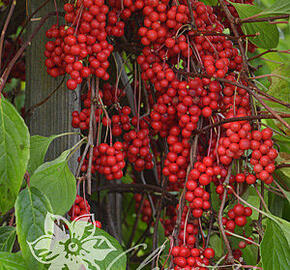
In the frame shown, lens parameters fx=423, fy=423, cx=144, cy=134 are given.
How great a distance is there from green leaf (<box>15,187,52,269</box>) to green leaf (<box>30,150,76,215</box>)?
0.15 feet

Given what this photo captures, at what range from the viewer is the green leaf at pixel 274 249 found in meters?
0.61

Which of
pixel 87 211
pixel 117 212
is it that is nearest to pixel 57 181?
pixel 87 211

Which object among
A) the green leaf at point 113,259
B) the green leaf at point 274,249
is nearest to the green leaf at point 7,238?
the green leaf at point 113,259

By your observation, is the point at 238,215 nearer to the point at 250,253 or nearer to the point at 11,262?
the point at 250,253

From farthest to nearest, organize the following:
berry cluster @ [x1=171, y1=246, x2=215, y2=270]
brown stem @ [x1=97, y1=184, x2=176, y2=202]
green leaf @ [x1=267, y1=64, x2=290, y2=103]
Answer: brown stem @ [x1=97, y1=184, x2=176, y2=202] < green leaf @ [x1=267, y1=64, x2=290, y2=103] < berry cluster @ [x1=171, y1=246, x2=215, y2=270]

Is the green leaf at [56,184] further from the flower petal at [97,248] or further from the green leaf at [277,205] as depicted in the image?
the green leaf at [277,205]

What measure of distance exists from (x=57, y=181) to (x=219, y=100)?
12.5 inches

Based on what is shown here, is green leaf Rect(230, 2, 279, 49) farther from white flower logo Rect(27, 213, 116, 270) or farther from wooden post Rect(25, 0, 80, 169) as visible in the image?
white flower logo Rect(27, 213, 116, 270)

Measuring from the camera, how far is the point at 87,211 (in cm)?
66

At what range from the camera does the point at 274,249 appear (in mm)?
630

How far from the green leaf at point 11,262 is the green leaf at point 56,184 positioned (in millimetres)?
83

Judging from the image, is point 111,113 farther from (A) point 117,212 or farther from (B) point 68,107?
(A) point 117,212

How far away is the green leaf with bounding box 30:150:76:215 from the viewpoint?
61 centimetres

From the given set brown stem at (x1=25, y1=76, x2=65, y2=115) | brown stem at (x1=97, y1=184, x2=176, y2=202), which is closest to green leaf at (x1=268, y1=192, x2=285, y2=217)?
brown stem at (x1=97, y1=184, x2=176, y2=202)
